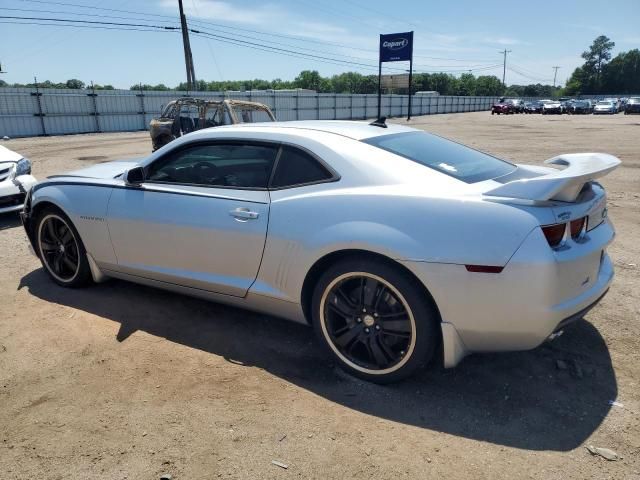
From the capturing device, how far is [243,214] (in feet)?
10.3

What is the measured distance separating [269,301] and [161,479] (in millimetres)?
1263

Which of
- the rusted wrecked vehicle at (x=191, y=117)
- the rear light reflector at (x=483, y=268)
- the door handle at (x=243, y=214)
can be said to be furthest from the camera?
the rusted wrecked vehicle at (x=191, y=117)

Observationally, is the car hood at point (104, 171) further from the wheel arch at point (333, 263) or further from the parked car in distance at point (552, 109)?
the parked car in distance at point (552, 109)

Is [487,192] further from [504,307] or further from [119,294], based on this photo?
[119,294]

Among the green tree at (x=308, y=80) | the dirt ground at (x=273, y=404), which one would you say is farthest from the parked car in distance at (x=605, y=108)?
the green tree at (x=308, y=80)

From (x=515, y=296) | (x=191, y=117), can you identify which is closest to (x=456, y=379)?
(x=515, y=296)

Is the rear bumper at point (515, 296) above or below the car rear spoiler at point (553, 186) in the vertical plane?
below

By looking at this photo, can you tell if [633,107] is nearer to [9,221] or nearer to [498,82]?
[9,221]

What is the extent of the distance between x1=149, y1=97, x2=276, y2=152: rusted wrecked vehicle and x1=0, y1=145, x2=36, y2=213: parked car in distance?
19.1 feet

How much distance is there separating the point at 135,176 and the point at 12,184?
13.2 ft

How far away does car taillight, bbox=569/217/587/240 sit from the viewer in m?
2.56

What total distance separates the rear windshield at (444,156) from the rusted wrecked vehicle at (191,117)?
9034mm

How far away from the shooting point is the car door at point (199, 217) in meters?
3.19

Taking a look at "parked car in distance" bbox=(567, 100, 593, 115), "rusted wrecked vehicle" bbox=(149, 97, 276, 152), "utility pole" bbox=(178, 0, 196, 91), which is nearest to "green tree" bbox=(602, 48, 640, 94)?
"parked car in distance" bbox=(567, 100, 593, 115)
